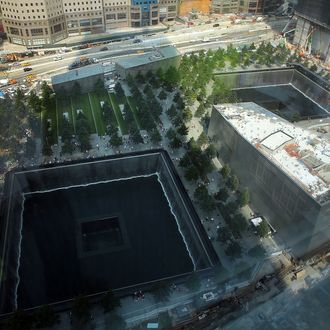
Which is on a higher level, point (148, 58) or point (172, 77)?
point (148, 58)

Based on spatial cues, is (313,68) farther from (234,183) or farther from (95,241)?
(95,241)

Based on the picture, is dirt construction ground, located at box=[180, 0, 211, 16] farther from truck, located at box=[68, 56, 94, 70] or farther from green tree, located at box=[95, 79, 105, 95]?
green tree, located at box=[95, 79, 105, 95]

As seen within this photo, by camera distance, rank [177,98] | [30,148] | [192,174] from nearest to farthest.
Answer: [192,174]
[30,148]
[177,98]

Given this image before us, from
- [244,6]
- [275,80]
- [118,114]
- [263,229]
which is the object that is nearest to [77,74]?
[118,114]

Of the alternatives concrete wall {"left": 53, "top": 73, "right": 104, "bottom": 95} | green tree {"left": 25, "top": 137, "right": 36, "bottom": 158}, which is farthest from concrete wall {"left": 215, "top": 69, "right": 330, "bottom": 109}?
green tree {"left": 25, "top": 137, "right": 36, "bottom": 158}

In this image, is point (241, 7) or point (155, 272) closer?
point (155, 272)

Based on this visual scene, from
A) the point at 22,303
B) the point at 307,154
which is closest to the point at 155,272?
the point at 22,303

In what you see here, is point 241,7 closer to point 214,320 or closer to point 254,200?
point 254,200

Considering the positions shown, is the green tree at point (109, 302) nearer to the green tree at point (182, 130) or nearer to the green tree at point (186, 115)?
the green tree at point (182, 130)
